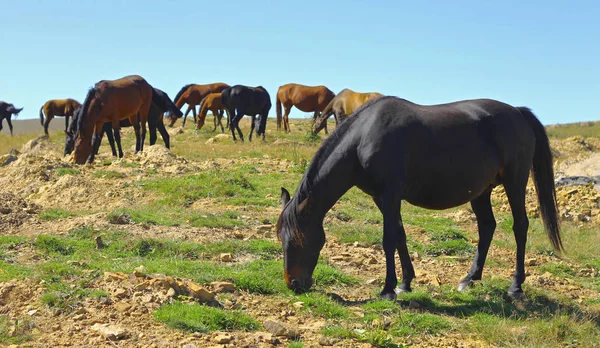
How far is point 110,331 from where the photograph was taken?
17.9ft

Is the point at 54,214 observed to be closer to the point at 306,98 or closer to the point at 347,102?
the point at 347,102

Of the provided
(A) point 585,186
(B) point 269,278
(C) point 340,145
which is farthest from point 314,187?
(A) point 585,186

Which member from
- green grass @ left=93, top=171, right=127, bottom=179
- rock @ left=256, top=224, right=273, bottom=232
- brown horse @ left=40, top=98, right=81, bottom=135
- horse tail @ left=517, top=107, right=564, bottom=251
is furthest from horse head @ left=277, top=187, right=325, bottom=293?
brown horse @ left=40, top=98, right=81, bottom=135

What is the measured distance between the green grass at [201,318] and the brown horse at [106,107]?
38.0 ft

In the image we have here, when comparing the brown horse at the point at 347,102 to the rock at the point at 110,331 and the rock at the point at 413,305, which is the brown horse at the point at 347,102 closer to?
the rock at the point at 413,305

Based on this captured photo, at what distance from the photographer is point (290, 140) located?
25766mm

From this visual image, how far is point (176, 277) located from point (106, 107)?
10964 millimetres

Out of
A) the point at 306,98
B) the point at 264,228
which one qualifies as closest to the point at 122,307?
the point at 264,228

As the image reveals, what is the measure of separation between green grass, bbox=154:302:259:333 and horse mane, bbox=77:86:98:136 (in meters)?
11.7

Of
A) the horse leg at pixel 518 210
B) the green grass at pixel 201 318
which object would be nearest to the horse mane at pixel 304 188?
the green grass at pixel 201 318

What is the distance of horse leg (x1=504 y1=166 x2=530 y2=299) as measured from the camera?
7.59 metres

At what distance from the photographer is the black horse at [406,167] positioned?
6.88m

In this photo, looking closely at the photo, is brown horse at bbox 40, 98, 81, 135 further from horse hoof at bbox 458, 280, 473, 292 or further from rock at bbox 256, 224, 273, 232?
horse hoof at bbox 458, 280, 473, 292

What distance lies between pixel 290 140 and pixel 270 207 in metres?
13.8
